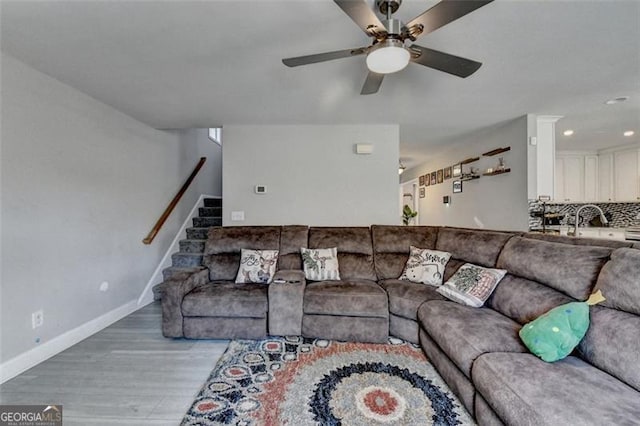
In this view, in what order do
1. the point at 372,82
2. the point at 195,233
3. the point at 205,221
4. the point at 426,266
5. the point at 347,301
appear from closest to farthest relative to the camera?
the point at 372,82
the point at 347,301
the point at 426,266
the point at 195,233
the point at 205,221

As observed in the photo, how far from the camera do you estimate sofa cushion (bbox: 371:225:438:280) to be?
2963mm

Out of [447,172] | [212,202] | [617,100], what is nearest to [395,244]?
[617,100]

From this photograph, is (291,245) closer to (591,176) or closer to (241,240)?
(241,240)

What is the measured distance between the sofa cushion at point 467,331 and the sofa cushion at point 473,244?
1.73 ft

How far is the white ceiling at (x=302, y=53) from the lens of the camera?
1.62 metres

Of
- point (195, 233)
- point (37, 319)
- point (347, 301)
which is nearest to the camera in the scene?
point (37, 319)

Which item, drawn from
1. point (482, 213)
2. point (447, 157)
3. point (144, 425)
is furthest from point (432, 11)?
point (447, 157)

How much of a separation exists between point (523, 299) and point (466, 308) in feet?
1.19

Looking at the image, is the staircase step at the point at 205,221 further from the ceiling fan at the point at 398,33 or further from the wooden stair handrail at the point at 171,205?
the ceiling fan at the point at 398,33

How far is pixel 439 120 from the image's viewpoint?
3648mm

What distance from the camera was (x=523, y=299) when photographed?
1.89m

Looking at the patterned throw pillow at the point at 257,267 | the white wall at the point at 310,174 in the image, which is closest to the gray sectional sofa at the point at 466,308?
the patterned throw pillow at the point at 257,267

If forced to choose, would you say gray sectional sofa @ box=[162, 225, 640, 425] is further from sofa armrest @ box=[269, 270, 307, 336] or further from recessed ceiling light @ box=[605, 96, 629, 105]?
recessed ceiling light @ box=[605, 96, 629, 105]

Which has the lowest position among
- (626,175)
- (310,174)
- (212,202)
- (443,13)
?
(212,202)
